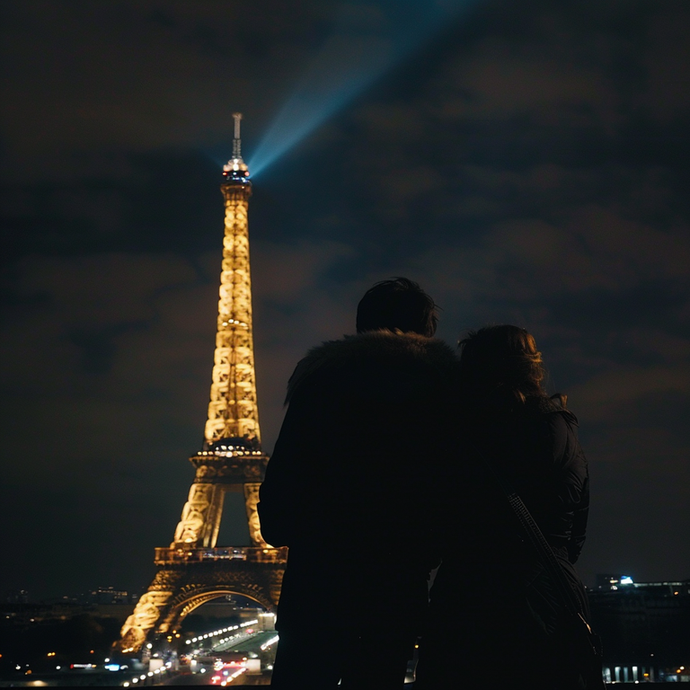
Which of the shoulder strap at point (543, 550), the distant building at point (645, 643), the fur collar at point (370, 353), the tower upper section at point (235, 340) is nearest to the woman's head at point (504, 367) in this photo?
the fur collar at point (370, 353)

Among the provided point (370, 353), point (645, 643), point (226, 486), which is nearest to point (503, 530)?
point (370, 353)

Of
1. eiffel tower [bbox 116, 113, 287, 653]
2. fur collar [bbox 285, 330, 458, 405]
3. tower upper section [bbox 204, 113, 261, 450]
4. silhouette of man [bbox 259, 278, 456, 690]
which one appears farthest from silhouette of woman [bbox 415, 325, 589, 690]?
tower upper section [bbox 204, 113, 261, 450]

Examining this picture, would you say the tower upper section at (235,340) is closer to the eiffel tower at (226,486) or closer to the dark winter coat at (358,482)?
→ the eiffel tower at (226,486)

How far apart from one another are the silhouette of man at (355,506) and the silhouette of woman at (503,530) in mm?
106

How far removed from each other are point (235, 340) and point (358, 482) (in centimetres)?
6212

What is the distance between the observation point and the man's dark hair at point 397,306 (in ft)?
14.5

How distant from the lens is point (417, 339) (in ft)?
13.5

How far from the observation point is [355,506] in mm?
3779

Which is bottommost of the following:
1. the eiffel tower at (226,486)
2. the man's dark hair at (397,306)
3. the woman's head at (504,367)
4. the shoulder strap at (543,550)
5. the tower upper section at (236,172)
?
the shoulder strap at (543,550)

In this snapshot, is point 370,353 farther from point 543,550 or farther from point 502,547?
point 543,550

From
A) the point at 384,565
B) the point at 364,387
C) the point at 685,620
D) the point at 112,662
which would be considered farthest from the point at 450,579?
the point at 112,662

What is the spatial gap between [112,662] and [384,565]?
178 ft

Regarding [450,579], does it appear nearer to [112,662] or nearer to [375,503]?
[375,503]

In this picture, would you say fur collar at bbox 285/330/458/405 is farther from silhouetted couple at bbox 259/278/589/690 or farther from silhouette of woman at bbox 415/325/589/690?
silhouette of woman at bbox 415/325/589/690
